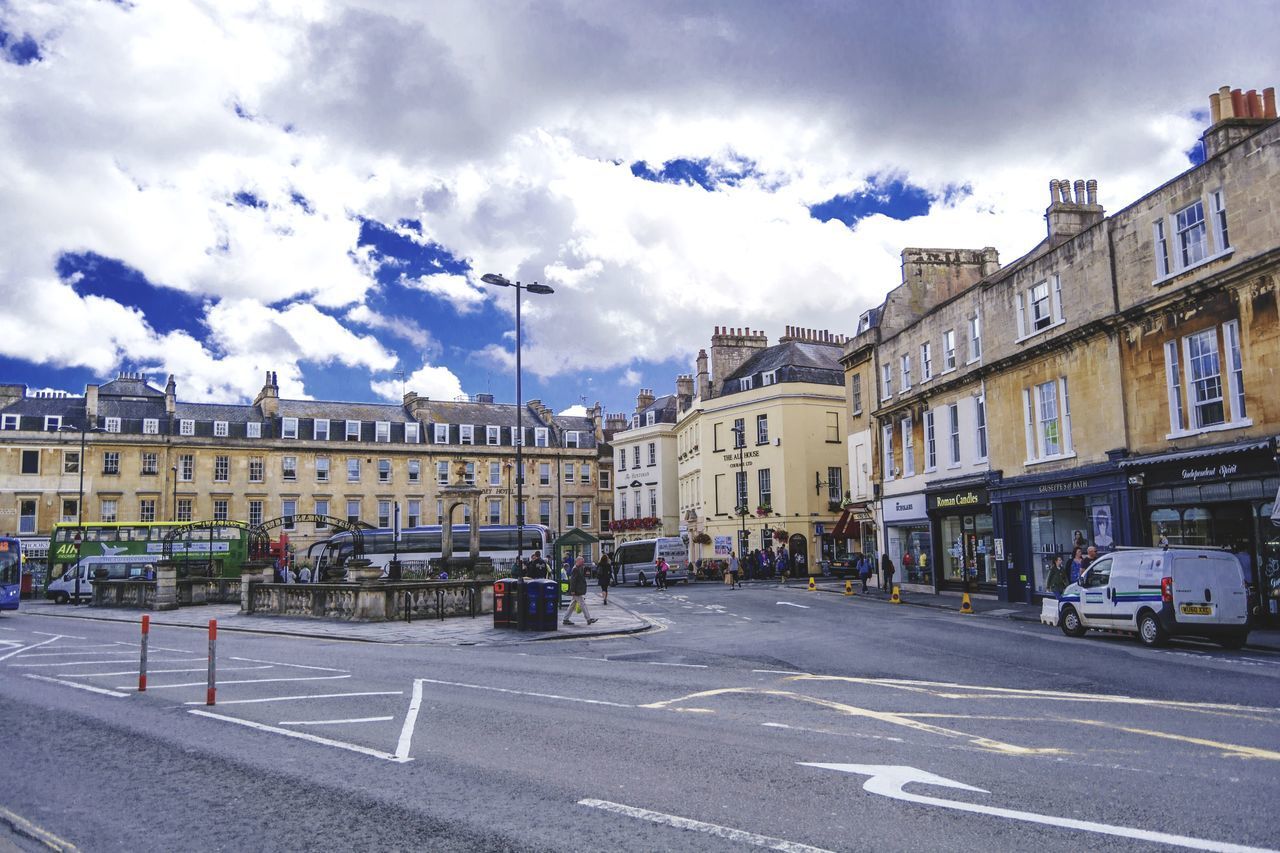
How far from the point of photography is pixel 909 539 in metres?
37.0

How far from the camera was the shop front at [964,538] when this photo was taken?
30609 mm

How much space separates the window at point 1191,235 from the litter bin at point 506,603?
1768 cm

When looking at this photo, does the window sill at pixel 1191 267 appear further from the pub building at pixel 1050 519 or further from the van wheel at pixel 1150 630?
the van wheel at pixel 1150 630

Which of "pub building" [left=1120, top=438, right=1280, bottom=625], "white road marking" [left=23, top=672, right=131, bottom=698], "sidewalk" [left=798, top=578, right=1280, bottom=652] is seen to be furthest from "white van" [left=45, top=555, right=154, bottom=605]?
"pub building" [left=1120, top=438, right=1280, bottom=625]

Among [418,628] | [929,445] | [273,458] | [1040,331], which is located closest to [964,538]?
[929,445]

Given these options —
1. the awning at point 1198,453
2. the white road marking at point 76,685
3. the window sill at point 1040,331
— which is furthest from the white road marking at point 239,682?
the window sill at point 1040,331

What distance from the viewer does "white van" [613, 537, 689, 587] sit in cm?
4928

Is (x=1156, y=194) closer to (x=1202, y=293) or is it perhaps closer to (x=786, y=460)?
(x=1202, y=293)

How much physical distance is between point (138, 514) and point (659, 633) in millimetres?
59739

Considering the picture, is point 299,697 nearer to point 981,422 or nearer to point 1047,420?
point 1047,420

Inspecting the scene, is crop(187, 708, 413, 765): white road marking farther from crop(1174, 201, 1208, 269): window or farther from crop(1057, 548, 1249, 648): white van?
crop(1174, 201, 1208, 269): window

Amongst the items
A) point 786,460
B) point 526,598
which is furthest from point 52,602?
point 786,460

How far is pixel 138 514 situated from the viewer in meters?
67.4

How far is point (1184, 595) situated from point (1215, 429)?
6.31 m
